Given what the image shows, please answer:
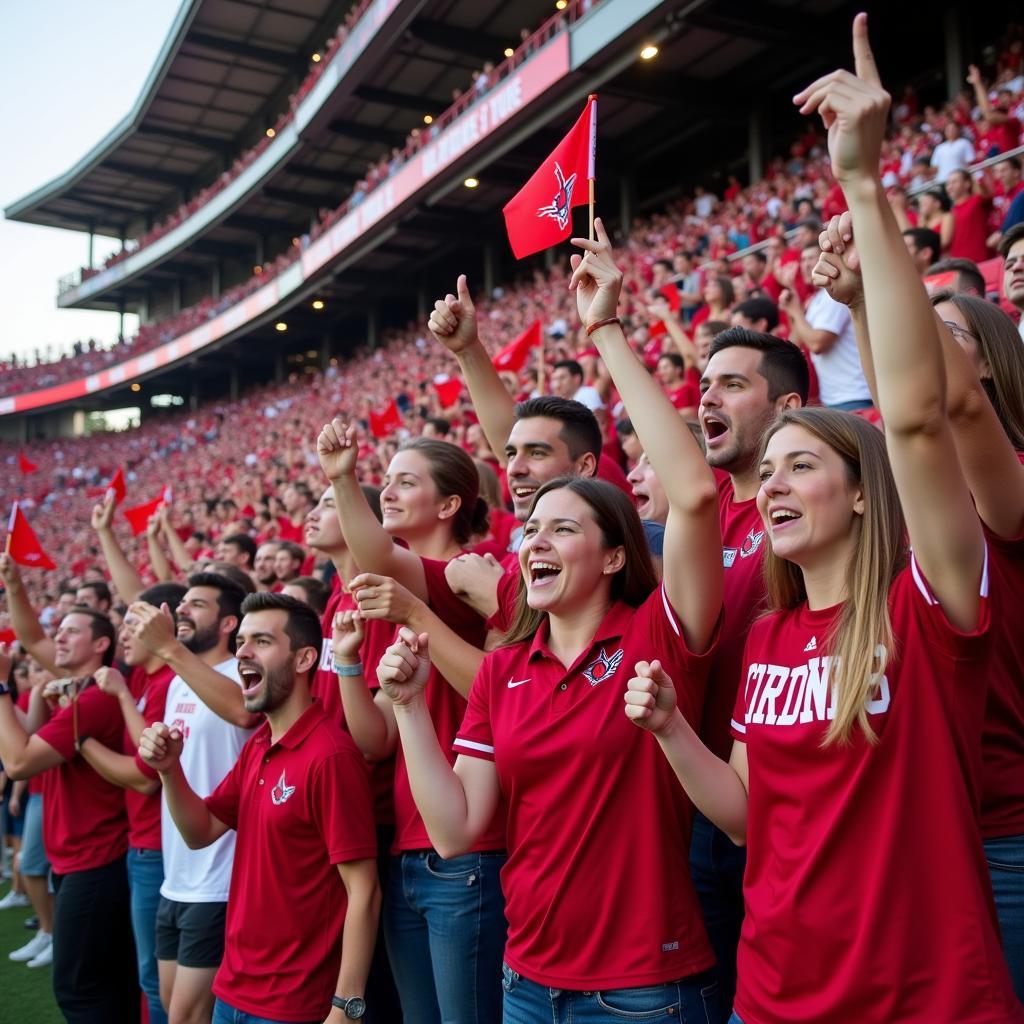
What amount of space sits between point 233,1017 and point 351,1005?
1.47 feet

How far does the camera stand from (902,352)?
150 centimetres

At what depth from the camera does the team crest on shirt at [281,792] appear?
2.88m

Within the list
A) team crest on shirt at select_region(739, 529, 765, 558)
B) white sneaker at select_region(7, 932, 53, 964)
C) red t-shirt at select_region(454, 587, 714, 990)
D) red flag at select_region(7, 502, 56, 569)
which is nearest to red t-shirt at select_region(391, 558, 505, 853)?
red t-shirt at select_region(454, 587, 714, 990)

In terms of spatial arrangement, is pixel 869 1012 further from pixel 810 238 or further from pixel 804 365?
pixel 810 238

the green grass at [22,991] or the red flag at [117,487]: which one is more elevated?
the red flag at [117,487]

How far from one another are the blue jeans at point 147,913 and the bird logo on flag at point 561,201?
2.86 m

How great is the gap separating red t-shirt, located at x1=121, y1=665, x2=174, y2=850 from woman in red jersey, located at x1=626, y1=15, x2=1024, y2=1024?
9.41 ft

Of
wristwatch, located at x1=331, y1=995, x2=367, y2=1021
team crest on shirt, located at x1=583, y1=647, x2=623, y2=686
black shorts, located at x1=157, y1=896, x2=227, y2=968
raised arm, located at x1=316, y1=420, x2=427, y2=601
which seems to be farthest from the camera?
black shorts, located at x1=157, y1=896, x2=227, y2=968

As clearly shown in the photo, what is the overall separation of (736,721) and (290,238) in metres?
32.2

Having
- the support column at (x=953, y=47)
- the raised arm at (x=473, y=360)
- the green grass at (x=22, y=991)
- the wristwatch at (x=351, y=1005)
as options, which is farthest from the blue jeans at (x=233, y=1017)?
the support column at (x=953, y=47)

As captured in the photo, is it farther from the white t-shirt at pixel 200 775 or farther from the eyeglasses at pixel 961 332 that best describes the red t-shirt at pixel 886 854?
the white t-shirt at pixel 200 775

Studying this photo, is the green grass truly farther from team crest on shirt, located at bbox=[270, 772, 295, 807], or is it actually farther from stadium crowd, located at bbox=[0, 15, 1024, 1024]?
team crest on shirt, located at bbox=[270, 772, 295, 807]

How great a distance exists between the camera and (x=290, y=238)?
31.7 m

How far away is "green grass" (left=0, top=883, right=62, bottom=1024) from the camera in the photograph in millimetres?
5035
